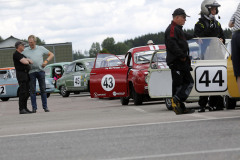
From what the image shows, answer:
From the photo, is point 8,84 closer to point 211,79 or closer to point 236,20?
point 211,79

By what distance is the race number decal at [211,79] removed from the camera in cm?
1160

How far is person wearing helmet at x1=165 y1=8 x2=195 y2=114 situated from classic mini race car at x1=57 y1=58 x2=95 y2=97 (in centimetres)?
1663

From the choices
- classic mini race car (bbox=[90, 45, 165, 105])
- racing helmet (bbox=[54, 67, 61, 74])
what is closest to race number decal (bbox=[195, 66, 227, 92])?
classic mini race car (bbox=[90, 45, 165, 105])


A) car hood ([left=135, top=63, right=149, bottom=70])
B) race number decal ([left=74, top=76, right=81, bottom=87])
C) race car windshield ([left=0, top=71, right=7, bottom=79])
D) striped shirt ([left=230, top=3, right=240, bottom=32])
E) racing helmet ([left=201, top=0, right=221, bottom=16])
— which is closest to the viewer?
striped shirt ([left=230, top=3, right=240, bottom=32])

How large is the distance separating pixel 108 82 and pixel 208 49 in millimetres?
Answer: 4984

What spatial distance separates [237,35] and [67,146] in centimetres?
303

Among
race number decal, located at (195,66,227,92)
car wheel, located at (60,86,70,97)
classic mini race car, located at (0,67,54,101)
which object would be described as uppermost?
race number decal, located at (195,66,227,92)

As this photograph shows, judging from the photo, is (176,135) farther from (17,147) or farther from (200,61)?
(200,61)

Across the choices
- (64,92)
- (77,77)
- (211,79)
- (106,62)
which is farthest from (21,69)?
(64,92)

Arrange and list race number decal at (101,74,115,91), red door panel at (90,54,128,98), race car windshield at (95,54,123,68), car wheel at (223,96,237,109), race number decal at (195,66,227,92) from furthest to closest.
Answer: race car windshield at (95,54,123,68)
race number decal at (101,74,115,91)
red door panel at (90,54,128,98)
car wheel at (223,96,237,109)
race number decal at (195,66,227,92)

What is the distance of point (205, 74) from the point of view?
1173 centimetres

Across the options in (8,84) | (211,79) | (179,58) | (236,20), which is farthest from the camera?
(8,84)

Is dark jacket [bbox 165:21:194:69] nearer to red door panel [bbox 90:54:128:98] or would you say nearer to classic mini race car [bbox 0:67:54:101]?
red door panel [bbox 90:54:128:98]

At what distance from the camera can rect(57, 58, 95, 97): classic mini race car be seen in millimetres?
27641
